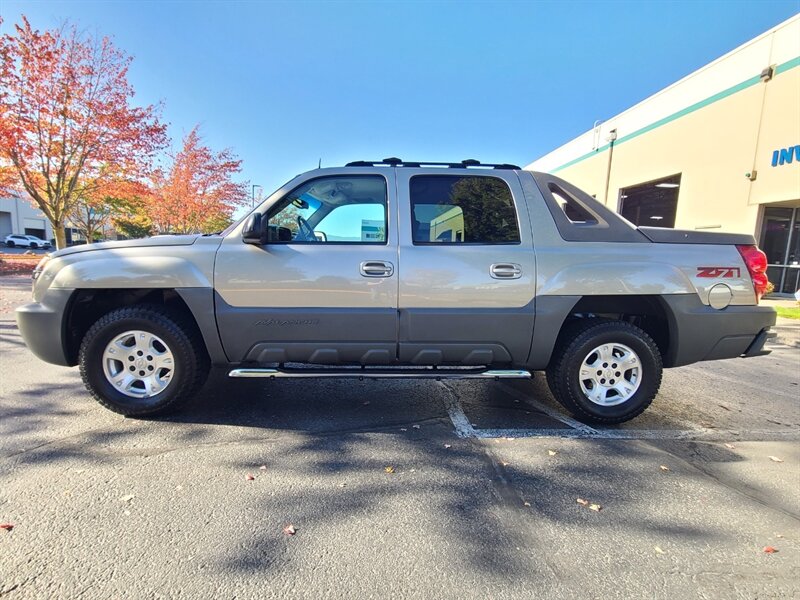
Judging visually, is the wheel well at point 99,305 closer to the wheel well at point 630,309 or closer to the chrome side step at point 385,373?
the chrome side step at point 385,373

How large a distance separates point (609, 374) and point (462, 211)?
1.81m

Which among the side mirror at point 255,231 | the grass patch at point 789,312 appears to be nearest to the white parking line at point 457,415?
the side mirror at point 255,231

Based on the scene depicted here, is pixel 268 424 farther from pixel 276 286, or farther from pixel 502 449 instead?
pixel 502 449

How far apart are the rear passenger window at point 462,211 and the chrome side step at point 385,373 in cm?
105

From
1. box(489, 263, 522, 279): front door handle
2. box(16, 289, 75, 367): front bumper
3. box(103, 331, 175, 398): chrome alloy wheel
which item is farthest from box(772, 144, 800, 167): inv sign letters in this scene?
box(16, 289, 75, 367): front bumper

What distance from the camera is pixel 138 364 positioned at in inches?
133

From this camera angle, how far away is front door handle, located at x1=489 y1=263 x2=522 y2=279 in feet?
10.8

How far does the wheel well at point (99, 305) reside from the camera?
11.2ft

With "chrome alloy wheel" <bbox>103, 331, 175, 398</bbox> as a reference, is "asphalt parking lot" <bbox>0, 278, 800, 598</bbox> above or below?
below

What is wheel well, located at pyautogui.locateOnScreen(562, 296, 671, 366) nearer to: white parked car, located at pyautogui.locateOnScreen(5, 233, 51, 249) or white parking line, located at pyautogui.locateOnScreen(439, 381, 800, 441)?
white parking line, located at pyautogui.locateOnScreen(439, 381, 800, 441)

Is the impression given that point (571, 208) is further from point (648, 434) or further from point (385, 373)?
point (385, 373)

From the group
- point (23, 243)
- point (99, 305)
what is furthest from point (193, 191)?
point (23, 243)

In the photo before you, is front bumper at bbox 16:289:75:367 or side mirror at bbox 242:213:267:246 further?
front bumper at bbox 16:289:75:367

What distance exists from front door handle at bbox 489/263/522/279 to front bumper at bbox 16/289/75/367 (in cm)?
335
